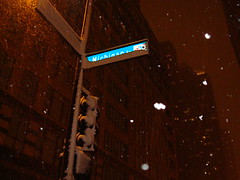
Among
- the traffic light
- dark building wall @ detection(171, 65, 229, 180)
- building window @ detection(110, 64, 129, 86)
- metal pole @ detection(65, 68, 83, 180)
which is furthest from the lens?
dark building wall @ detection(171, 65, 229, 180)

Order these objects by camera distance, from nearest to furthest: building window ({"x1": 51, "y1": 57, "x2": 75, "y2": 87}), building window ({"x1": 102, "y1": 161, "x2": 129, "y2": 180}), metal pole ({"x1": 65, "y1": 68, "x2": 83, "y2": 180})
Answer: metal pole ({"x1": 65, "y1": 68, "x2": 83, "y2": 180}) → building window ({"x1": 51, "y1": 57, "x2": 75, "y2": 87}) → building window ({"x1": 102, "y1": 161, "x2": 129, "y2": 180})

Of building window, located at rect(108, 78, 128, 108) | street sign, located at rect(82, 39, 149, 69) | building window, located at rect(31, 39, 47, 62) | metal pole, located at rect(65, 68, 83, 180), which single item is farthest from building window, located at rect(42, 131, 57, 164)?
metal pole, located at rect(65, 68, 83, 180)

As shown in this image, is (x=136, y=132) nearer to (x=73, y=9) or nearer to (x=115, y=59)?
(x=73, y=9)

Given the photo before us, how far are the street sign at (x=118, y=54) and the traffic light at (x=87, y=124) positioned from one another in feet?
2.31

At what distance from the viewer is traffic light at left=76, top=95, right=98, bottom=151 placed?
12.5 feet

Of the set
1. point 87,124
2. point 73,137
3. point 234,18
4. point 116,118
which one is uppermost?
point 234,18

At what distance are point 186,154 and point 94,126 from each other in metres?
139

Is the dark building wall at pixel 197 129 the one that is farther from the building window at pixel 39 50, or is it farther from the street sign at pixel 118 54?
the street sign at pixel 118 54

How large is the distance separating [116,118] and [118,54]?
96.4 ft

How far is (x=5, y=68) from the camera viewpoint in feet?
66.6

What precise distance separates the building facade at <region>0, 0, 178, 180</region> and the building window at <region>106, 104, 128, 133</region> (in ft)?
0.39

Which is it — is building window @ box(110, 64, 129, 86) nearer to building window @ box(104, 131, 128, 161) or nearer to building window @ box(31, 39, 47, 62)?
building window @ box(104, 131, 128, 161)

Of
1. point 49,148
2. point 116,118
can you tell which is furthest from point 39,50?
point 116,118

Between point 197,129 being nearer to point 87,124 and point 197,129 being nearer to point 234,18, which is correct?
point 234,18
